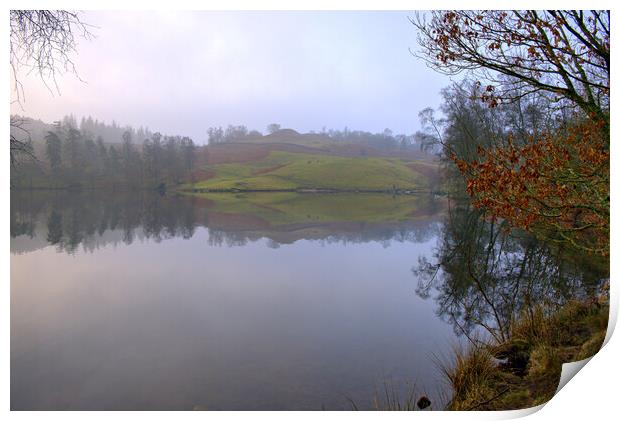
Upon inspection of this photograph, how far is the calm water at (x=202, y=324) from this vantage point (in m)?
4.00

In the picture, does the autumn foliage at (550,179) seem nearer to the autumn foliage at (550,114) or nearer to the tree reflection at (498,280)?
the autumn foliage at (550,114)

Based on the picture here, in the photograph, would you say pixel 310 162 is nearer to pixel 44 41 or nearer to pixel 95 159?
pixel 95 159

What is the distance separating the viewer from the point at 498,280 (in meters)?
7.93

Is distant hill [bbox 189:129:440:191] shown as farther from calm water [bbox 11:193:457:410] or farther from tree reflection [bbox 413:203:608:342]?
tree reflection [bbox 413:203:608:342]

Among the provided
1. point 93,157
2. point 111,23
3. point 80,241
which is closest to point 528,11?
point 111,23

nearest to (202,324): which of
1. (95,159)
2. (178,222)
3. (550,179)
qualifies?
(95,159)

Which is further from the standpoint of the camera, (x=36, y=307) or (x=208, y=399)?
(x=36, y=307)

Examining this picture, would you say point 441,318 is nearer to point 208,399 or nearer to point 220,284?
point 208,399

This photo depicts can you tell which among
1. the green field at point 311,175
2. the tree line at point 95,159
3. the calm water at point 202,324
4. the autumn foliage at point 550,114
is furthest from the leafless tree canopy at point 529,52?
the green field at point 311,175

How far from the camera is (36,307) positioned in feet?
18.0

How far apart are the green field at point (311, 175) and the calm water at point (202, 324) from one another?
21.1 feet

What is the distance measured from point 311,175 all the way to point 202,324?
24.7 metres

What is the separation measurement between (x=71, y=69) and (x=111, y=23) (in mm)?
625

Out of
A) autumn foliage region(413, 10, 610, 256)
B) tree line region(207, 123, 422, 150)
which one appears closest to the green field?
tree line region(207, 123, 422, 150)
